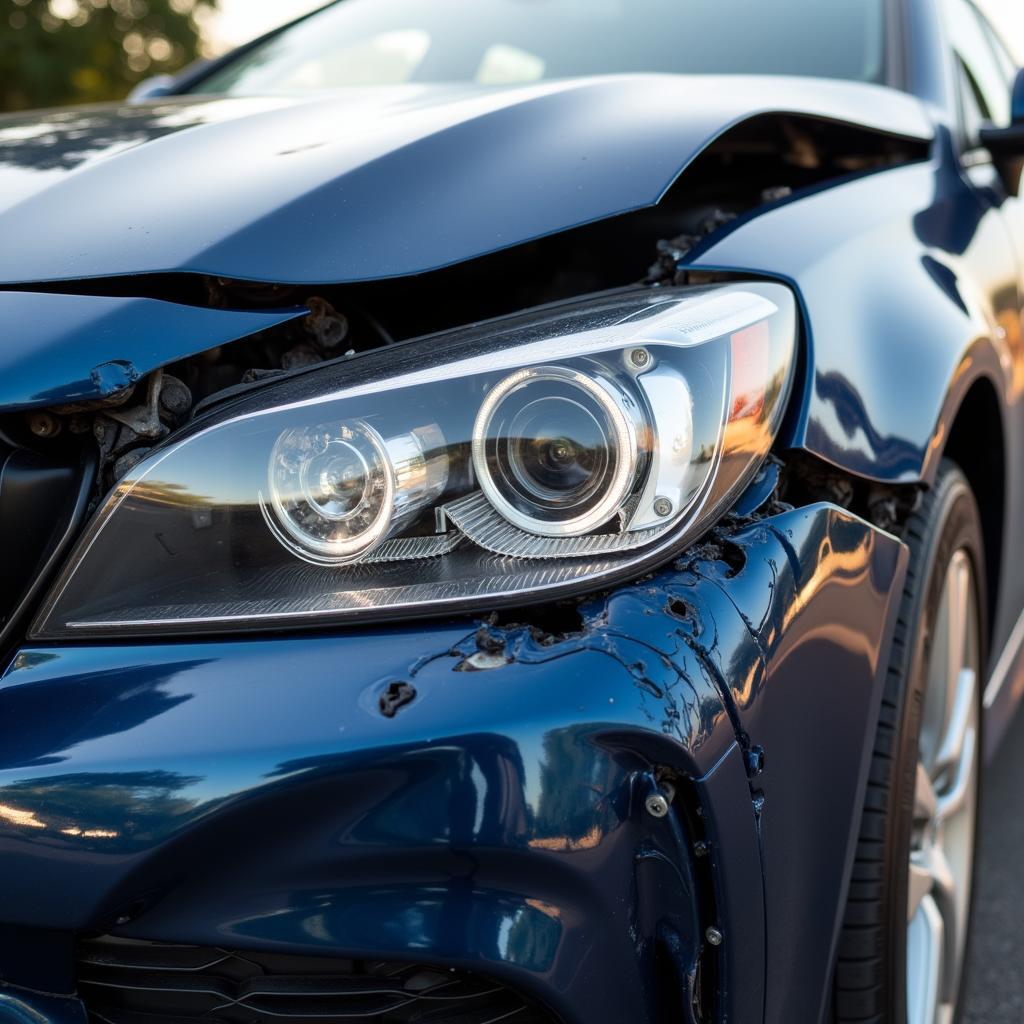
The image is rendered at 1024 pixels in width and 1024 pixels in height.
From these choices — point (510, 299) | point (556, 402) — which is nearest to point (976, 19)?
point (510, 299)

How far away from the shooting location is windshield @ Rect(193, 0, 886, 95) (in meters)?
2.24

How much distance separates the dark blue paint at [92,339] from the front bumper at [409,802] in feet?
0.76

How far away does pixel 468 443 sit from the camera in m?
1.06

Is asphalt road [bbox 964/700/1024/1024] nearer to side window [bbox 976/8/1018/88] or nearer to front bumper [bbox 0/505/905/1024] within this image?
front bumper [bbox 0/505/905/1024]

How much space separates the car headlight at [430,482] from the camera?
40.0 inches

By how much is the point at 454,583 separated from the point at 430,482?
0.36 feet

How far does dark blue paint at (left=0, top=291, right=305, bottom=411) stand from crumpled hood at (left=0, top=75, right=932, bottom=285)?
0.04 metres

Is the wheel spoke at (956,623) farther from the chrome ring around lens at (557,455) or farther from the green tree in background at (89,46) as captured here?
the green tree in background at (89,46)

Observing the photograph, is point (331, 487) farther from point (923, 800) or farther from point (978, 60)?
point (978, 60)

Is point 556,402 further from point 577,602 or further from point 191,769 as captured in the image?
point 191,769

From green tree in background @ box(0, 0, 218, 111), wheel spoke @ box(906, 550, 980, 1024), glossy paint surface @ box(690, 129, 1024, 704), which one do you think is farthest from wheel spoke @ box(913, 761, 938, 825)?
green tree in background @ box(0, 0, 218, 111)

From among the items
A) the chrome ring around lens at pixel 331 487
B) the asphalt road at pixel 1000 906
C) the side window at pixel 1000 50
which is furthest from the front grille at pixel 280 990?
the side window at pixel 1000 50

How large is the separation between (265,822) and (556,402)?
0.44 metres

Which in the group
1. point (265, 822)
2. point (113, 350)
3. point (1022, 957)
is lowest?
point (1022, 957)
